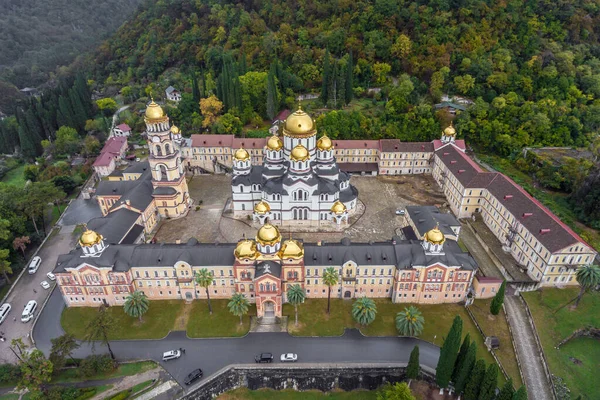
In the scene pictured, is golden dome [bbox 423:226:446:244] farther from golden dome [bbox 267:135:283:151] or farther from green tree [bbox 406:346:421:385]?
golden dome [bbox 267:135:283:151]

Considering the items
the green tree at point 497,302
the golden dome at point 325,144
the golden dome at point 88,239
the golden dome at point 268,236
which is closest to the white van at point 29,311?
the golden dome at point 88,239

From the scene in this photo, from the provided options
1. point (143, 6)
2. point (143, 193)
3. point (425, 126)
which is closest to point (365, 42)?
point (425, 126)

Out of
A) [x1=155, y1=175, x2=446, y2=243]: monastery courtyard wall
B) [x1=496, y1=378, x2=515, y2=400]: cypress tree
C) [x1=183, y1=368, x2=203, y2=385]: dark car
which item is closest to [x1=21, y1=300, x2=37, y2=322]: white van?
[x1=155, y1=175, x2=446, y2=243]: monastery courtyard wall

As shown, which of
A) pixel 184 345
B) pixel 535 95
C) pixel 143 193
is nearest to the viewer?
pixel 184 345

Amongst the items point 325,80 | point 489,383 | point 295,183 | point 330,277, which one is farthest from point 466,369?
point 325,80

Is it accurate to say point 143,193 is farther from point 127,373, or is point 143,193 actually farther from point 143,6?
point 143,6

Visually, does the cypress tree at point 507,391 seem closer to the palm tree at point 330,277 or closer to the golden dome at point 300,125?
the palm tree at point 330,277
